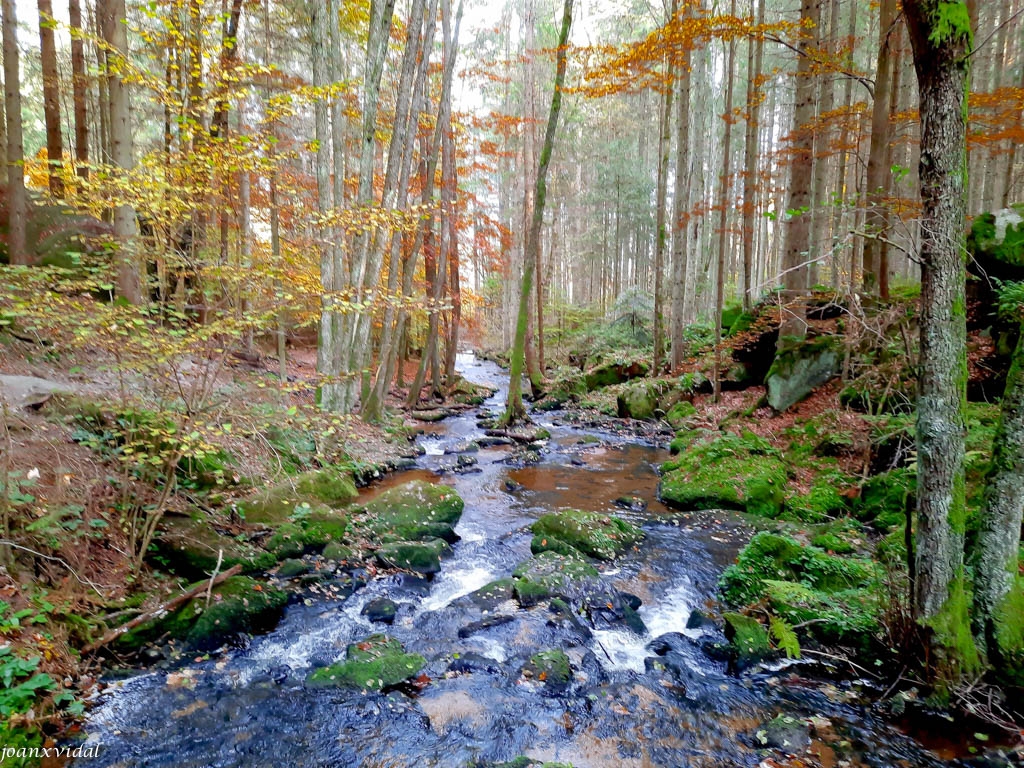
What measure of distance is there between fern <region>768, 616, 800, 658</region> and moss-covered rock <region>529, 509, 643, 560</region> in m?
2.53

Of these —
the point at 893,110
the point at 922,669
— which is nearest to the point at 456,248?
the point at 893,110

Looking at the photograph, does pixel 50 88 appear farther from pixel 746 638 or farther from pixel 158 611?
pixel 746 638

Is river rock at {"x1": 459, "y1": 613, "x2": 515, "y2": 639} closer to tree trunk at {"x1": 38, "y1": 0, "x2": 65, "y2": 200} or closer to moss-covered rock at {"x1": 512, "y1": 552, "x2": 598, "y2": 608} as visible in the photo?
moss-covered rock at {"x1": 512, "y1": 552, "x2": 598, "y2": 608}

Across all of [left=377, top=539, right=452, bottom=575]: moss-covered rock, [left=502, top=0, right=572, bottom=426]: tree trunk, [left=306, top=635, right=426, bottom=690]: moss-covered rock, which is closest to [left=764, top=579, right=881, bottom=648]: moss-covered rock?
[left=306, top=635, right=426, bottom=690]: moss-covered rock

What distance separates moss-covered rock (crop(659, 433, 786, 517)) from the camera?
9398 millimetres

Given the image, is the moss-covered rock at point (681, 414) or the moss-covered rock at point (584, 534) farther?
the moss-covered rock at point (681, 414)

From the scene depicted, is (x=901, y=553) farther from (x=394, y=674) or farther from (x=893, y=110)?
(x=893, y=110)

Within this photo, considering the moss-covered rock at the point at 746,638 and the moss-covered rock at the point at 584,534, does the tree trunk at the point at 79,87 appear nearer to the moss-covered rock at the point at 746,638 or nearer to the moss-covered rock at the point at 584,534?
the moss-covered rock at the point at 584,534

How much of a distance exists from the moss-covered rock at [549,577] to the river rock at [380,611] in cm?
150

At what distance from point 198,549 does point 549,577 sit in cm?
429

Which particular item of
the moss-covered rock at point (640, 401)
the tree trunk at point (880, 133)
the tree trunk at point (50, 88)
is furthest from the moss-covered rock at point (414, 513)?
the tree trunk at point (50, 88)

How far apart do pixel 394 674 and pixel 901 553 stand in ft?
18.1

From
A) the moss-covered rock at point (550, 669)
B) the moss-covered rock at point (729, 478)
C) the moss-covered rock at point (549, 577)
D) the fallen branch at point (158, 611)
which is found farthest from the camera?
the moss-covered rock at point (729, 478)

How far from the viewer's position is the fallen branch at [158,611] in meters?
4.85
